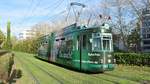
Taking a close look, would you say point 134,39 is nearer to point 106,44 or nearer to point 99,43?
point 106,44

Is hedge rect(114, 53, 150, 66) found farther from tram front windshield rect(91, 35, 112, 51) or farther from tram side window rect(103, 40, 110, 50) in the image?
tram front windshield rect(91, 35, 112, 51)

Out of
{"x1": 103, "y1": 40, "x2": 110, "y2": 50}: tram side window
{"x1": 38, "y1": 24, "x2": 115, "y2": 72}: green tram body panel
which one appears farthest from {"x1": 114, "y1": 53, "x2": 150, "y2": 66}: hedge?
{"x1": 103, "y1": 40, "x2": 110, "y2": 50}: tram side window

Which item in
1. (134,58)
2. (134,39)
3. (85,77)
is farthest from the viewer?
(134,39)

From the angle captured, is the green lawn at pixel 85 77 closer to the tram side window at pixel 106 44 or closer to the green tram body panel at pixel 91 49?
the green tram body panel at pixel 91 49

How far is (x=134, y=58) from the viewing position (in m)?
30.3

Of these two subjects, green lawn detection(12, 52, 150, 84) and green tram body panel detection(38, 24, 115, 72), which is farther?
green tram body panel detection(38, 24, 115, 72)

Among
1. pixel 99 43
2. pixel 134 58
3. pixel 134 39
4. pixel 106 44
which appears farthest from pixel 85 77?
pixel 134 39

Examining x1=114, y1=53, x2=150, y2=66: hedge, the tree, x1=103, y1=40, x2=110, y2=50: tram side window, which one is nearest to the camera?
x1=103, y1=40, x2=110, y2=50: tram side window

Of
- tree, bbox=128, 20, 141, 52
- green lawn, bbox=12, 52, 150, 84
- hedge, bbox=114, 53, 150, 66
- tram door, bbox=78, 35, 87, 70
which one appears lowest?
green lawn, bbox=12, 52, 150, 84

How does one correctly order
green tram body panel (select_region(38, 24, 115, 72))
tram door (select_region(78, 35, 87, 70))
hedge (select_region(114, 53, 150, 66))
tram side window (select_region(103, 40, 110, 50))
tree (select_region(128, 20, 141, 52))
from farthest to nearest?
tree (select_region(128, 20, 141, 52))
hedge (select_region(114, 53, 150, 66))
tram door (select_region(78, 35, 87, 70))
tram side window (select_region(103, 40, 110, 50))
green tram body panel (select_region(38, 24, 115, 72))

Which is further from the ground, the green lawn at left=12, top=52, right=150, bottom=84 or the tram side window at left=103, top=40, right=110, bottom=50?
the tram side window at left=103, top=40, right=110, bottom=50

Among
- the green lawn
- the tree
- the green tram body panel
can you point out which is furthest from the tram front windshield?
the tree

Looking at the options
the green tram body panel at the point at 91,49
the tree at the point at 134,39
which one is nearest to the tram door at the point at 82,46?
the green tram body panel at the point at 91,49

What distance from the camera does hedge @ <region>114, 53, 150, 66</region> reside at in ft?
94.7
